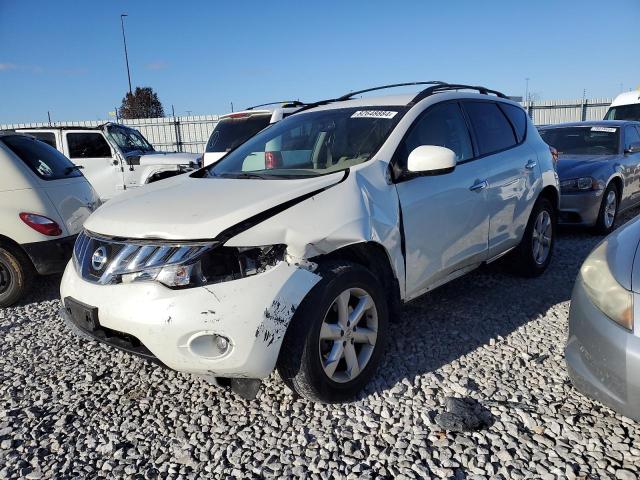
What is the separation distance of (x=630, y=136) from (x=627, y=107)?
6135 millimetres

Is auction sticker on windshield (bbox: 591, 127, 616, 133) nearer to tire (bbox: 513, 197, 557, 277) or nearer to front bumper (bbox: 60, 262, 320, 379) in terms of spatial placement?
tire (bbox: 513, 197, 557, 277)

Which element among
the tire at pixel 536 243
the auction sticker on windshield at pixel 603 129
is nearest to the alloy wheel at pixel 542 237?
the tire at pixel 536 243

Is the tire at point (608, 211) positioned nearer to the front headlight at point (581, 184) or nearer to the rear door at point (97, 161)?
the front headlight at point (581, 184)

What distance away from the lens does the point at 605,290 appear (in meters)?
2.24

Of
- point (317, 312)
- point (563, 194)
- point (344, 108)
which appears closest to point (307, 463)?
point (317, 312)

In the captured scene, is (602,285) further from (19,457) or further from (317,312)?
(19,457)

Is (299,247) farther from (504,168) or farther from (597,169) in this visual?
(597,169)

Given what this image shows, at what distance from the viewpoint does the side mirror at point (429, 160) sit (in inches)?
118

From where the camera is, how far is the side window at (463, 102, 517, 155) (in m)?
3.96

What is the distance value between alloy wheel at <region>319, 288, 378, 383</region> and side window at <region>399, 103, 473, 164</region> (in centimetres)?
96

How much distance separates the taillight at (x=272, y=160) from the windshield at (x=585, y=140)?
545 cm

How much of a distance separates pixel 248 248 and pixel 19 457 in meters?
1.47

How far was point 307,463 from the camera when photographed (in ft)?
7.61

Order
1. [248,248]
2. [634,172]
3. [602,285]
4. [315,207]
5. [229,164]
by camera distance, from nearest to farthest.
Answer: [602,285] → [248,248] → [315,207] → [229,164] → [634,172]
